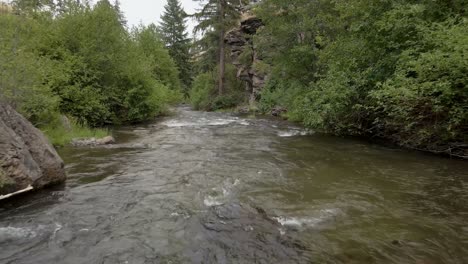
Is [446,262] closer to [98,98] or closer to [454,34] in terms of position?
[454,34]

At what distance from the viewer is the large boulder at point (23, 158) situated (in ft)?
21.5

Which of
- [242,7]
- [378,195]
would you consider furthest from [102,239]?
[242,7]

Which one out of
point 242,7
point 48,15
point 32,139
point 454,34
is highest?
point 242,7

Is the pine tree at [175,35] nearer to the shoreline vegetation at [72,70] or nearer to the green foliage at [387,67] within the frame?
the shoreline vegetation at [72,70]

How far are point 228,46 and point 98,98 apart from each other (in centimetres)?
2089

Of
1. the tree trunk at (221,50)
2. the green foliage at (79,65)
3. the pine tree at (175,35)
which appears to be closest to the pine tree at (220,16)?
the tree trunk at (221,50)

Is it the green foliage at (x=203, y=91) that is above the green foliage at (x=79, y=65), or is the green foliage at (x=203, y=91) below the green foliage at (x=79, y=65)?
below

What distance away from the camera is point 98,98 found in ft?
59.5

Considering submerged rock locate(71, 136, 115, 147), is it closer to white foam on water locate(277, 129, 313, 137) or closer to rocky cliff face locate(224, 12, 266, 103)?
white foam on water locate(277, 129, 313, 137)

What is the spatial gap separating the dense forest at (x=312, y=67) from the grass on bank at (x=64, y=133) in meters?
0.25

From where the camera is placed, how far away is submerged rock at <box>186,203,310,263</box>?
4.65 meters

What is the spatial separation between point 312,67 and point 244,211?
15753 millimetres

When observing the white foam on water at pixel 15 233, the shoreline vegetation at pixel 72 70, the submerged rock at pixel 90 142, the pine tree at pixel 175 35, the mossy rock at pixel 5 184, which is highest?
the pine tree at pixel 175 35

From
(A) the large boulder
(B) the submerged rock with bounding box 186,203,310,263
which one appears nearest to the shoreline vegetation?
(A) the large boulder
